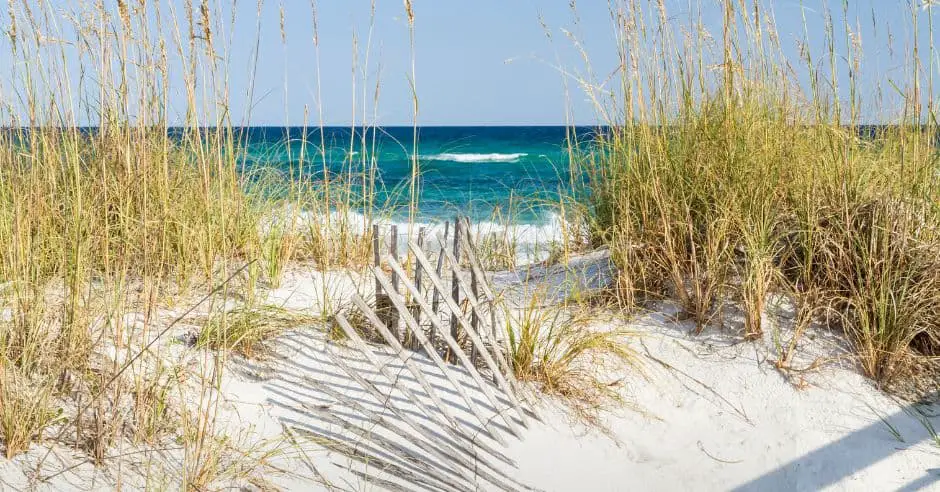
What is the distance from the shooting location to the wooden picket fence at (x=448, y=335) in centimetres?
252

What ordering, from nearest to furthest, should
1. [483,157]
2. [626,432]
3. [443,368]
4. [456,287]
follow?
[443,368] → [626,432] → [456,287] → [483,157]

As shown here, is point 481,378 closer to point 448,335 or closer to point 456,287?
point 448,335

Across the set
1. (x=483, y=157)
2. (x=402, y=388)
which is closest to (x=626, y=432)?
(x=402, y=388)

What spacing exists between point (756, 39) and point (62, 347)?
127 inches

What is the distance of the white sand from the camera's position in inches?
92.0

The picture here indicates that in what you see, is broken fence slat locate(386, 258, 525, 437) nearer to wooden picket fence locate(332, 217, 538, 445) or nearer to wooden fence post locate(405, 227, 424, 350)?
wooden picket fence locate(332, 217, 538, 445)

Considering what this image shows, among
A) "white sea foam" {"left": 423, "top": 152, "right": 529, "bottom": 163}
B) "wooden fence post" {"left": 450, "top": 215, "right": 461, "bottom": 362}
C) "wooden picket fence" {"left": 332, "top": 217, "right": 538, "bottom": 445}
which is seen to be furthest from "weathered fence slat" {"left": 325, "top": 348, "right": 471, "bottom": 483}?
"white sea foam" {"left": 423, "top": 152, "right": 529, "bottom": 163}

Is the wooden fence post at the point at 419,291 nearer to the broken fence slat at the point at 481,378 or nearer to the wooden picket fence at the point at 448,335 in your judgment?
the wooden picket fence at the point at 448,335

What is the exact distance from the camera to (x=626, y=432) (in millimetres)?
2771

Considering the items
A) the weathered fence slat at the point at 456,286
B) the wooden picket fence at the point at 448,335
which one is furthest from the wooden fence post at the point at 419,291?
the weathered fence slat at the point at 456,286

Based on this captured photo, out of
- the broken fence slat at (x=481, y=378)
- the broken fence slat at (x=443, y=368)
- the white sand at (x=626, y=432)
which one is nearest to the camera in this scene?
the white sand at (x=626, y=432)

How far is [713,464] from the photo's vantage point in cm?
268

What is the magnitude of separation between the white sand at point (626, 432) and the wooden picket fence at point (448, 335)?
0.17 ft

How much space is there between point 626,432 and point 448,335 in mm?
771
